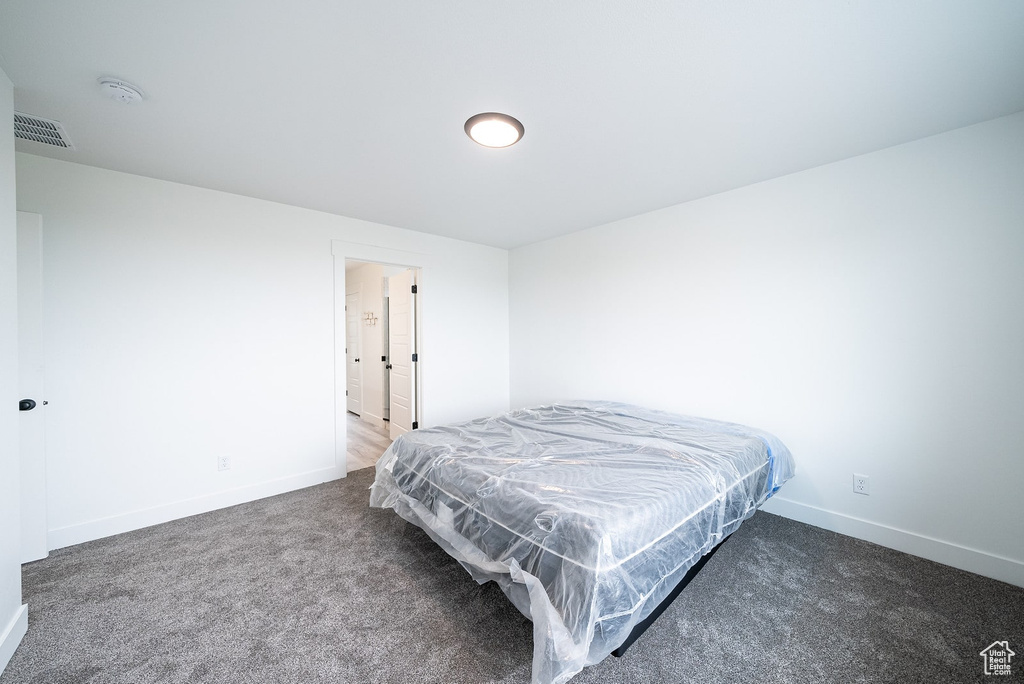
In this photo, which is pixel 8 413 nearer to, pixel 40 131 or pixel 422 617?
pixel 40 131

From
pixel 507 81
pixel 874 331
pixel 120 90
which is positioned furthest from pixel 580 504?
pixel 120 90

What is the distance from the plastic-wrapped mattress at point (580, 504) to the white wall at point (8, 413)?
1.54 meters

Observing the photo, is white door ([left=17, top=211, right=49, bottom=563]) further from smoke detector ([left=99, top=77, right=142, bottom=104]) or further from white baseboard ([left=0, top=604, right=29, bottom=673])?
smoke detector ([left=99, top=77, right=142, bottom=104])

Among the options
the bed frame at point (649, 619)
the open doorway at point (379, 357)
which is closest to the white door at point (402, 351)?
the open doorway at point (379, 357)

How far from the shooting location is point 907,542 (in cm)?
220

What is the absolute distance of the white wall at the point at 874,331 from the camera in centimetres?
196

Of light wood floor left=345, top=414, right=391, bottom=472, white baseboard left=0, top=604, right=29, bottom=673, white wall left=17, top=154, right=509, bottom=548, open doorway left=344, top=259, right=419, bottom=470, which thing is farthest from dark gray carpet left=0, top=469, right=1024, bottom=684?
open doorway left=344, top=259, right=419, bottom=470

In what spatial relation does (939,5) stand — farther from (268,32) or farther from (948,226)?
(268,32)

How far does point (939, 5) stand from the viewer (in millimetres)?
1290

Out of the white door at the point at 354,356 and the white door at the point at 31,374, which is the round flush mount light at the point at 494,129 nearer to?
the white door at the point at 31,374

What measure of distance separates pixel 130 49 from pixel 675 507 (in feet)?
9.72

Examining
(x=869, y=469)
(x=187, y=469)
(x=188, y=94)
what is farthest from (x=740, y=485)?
(x=187, y=469)

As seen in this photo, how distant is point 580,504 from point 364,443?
3825 mm

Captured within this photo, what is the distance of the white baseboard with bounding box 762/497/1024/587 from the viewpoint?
193 centimetres
